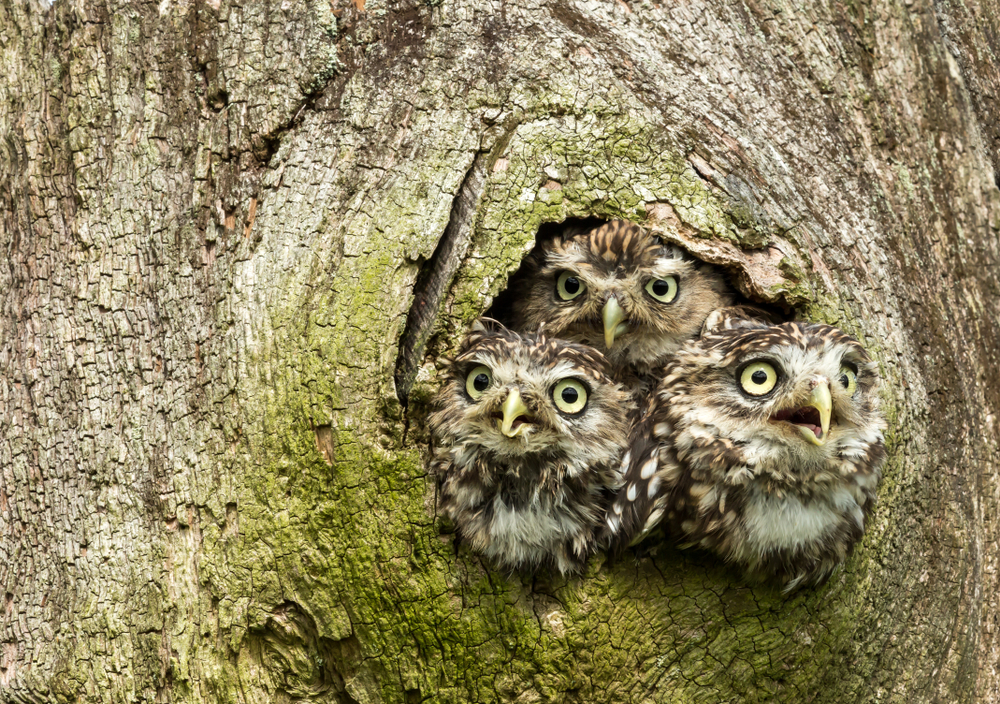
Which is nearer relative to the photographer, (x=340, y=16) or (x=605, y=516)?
(x=605, y=516)

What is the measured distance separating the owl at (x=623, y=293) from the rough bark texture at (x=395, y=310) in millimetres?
248

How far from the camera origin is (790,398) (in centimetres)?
257

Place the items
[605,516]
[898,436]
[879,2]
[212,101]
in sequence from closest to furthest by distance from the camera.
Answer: [605,516]
[898,436]
[212,101]
[879,2]

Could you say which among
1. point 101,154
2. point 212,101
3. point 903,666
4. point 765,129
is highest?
point 765,129

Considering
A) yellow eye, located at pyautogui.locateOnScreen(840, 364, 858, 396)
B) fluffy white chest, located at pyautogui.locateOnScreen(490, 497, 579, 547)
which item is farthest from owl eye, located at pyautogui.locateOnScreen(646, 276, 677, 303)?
fluffy white chest, located at pyautogui.locateOnScreen(490, 497, 579, 547)

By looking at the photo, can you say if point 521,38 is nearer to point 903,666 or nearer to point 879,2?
point 879,2

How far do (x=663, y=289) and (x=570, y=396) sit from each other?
0.64 m

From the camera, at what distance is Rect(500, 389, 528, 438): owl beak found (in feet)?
8.27

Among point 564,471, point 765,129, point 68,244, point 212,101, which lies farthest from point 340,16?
point 564,471

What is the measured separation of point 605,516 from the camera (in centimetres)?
263

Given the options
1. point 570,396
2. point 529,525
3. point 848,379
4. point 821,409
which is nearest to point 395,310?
point 570,396

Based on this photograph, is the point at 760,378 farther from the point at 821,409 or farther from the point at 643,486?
the point at 643,486

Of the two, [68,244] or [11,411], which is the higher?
[68,244]

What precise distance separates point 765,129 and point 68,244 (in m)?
→ 2.42
